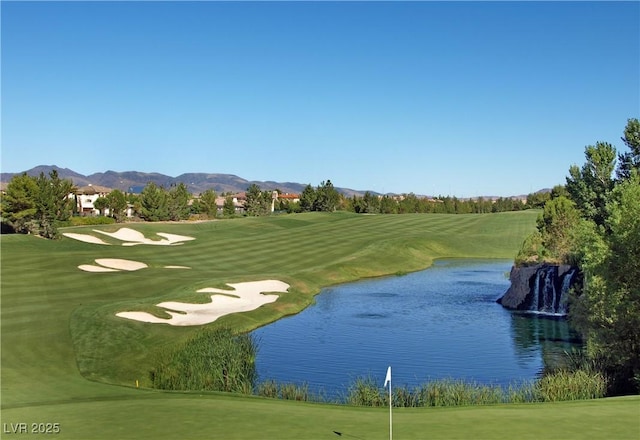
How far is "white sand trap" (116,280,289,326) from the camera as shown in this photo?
112 feet

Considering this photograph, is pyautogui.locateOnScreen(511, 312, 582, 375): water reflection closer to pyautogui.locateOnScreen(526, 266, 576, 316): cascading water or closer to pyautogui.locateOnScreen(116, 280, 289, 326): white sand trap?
pyautogui.locateOnScreen(526, 266, 576, 316): cascading water

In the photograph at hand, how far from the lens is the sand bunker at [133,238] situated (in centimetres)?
7238

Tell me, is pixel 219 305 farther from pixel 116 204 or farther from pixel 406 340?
pixel 116 204

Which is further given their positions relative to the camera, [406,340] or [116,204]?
[116,204]

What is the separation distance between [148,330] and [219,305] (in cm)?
871

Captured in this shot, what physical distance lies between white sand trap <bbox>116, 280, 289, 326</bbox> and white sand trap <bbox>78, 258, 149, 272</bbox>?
11073 millimetres

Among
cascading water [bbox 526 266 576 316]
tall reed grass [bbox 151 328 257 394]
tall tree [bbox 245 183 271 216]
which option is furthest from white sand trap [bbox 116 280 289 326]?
tall tree [bbox 245 183 271 216]

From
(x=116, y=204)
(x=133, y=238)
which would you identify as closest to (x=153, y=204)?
(x=116, y=204)

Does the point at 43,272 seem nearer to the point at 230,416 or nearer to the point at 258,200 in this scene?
the point at 230,416

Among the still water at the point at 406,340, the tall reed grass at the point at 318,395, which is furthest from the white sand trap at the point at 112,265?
the tall reed grass at the point at 318,395

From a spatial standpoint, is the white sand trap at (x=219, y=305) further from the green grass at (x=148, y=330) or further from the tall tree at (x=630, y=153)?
the tall tree at (x=630, y=153)

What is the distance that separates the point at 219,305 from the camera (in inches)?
1578

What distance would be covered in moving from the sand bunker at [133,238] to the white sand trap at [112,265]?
60.4ft

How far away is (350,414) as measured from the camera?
600 inches
